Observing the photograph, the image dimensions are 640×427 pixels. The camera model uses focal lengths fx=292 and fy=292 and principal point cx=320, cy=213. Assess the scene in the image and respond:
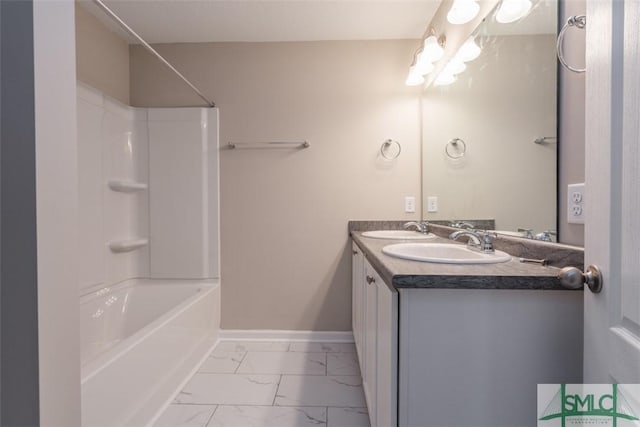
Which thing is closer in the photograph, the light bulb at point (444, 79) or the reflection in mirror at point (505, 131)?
the reflection in mirror at point (505, 131)

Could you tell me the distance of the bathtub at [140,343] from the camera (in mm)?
1179

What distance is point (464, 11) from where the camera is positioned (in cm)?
153

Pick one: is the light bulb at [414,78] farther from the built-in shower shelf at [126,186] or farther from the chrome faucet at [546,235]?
the built-in shower shelf at [126,186]

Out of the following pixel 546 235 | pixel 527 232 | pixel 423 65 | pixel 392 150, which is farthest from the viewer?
pixel 392 150

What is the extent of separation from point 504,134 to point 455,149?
477mm

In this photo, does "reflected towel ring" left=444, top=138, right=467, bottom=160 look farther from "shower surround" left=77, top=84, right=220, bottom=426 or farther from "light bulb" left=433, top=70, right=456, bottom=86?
"shower surround" left=77, top=84, right=220, bottom=426

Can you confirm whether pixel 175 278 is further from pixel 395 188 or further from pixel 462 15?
pixel 462 15

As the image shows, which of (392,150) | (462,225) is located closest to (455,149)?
(462,225)

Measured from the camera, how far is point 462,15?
60.6 inches

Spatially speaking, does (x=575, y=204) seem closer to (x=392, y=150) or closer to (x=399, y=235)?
(x=399, y=235)

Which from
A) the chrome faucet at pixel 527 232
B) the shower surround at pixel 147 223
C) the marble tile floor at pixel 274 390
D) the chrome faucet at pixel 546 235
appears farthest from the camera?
the shower surround at pixel 147 223

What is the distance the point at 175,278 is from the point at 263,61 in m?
1.88

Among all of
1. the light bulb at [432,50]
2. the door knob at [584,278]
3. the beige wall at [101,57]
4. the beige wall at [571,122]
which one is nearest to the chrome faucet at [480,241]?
the beige wall at [571,122]

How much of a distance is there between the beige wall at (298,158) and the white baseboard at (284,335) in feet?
0.16
